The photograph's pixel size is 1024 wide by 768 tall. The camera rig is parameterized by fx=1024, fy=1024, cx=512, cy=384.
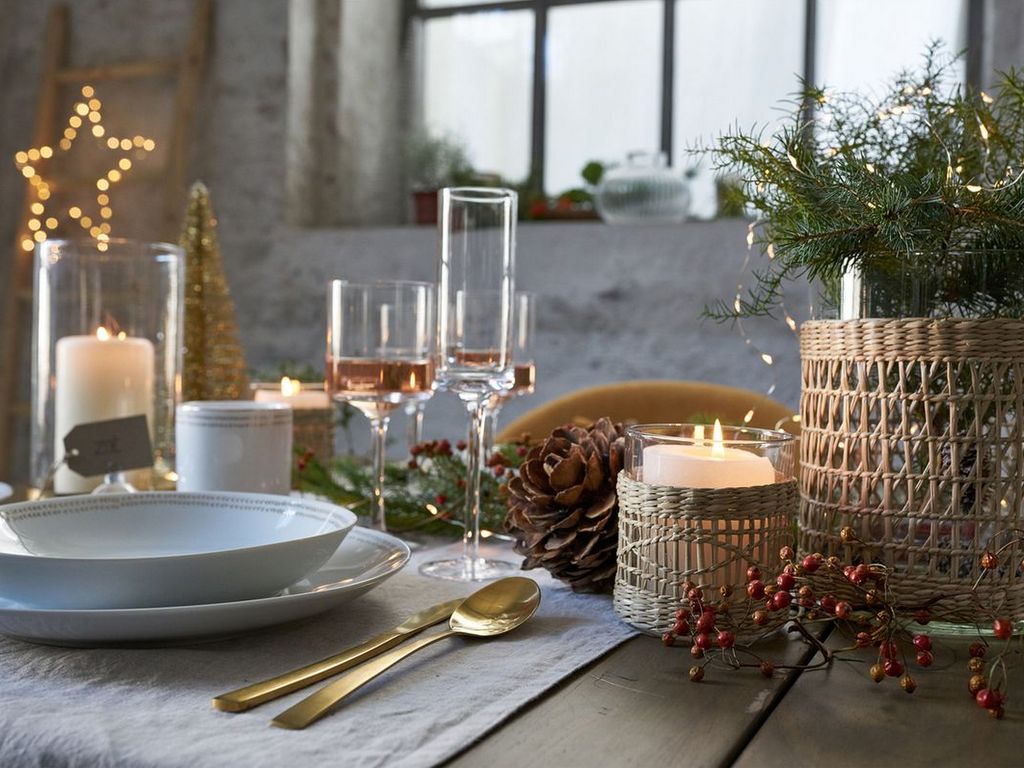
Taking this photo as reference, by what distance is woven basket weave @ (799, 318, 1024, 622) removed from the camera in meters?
0.63

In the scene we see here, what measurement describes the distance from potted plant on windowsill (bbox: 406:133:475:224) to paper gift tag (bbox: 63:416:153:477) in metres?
2.32

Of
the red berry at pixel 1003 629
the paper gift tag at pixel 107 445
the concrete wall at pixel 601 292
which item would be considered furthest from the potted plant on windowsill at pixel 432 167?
the red berry at pixel 1003 629

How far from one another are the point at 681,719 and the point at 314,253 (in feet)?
9.74

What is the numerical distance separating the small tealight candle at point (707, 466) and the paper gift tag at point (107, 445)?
63 centimetres

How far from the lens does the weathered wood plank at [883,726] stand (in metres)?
0.46

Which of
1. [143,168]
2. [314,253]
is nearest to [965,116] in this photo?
[314,253]

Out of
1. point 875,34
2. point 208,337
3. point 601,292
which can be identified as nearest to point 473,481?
point 208,337

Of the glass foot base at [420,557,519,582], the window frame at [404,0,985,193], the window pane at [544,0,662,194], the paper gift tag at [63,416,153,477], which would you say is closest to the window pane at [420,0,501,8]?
the window frame at [404,0,985,193]

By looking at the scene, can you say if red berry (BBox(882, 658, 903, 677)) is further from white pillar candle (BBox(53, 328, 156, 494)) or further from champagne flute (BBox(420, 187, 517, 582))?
white pillar candle (BBox(53, 328, 156, 494))

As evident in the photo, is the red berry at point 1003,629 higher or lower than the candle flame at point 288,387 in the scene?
lower

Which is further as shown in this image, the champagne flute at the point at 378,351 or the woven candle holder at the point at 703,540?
the champagne flute at the point at 378,351

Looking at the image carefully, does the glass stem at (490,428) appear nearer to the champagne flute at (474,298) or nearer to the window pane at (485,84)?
the champagne flute at (474,298)

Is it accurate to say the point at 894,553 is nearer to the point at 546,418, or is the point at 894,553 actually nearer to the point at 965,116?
the point at 965,116

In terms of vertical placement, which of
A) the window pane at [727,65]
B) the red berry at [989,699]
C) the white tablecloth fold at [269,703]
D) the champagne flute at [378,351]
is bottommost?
the white tablecloth fold at [269,703]
